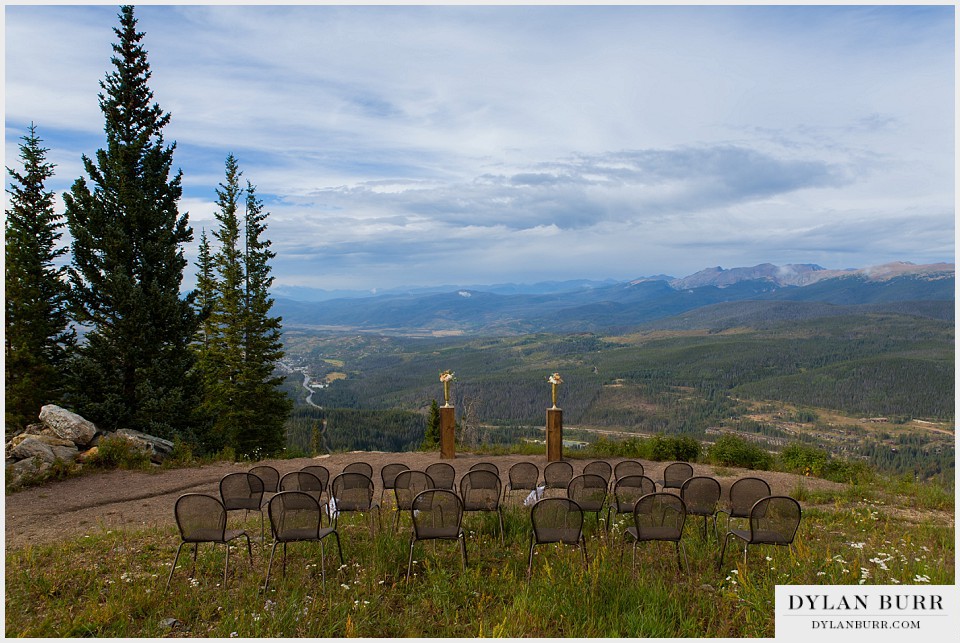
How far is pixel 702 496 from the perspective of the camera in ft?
21.3

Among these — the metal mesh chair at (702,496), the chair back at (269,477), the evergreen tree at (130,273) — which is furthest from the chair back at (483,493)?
the evergreen tree at (130,273)

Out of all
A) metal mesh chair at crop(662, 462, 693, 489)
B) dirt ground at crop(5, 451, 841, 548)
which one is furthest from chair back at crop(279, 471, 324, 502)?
metal mesh chair at crop(662, 462, 693, 489)

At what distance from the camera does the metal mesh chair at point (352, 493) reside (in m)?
6.76

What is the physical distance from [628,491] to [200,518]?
5.30 metres

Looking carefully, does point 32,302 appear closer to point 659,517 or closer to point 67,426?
point 67,426

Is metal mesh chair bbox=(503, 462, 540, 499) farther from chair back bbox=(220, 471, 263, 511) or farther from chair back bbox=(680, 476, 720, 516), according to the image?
chair back bbox=(220, 471, 263, 511)

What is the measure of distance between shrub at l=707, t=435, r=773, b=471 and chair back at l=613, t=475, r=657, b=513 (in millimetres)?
6235

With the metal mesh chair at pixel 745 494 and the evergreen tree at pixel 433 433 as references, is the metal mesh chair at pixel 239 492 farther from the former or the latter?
the evergreen tree at pixel 433 433

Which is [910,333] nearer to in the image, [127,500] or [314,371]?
[314,371]

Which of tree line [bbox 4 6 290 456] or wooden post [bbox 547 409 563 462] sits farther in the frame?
tree line [bbox 4 6 290 456]

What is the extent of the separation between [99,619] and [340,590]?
1986mm

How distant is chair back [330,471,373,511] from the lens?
6758 millimetres

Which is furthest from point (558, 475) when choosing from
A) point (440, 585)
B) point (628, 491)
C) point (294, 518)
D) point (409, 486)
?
point (294, 518)

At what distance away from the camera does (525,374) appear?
152m
